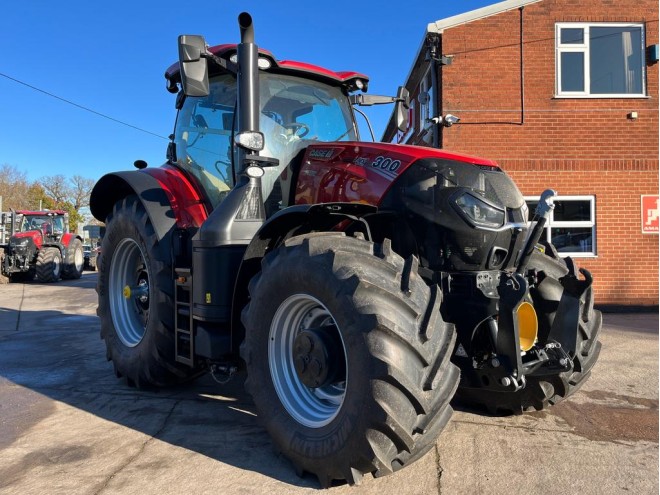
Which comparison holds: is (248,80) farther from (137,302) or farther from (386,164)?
(137,302)

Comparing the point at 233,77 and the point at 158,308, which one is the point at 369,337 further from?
the point at 233,77

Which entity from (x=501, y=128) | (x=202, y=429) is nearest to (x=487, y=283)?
(x=202, y=429)

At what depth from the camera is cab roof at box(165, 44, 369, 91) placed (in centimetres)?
378

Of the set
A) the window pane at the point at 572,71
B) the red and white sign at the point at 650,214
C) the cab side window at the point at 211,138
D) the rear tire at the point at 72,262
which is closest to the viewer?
the cab side window at the point at 211,138

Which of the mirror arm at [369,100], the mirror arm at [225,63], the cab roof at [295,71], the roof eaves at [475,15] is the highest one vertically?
the roof eaves at [475,15]

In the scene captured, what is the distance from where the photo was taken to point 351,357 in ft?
8.05

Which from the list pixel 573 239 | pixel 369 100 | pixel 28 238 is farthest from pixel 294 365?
pixel 28 238

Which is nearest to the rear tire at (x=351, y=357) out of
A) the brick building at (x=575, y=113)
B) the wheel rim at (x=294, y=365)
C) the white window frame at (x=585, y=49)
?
the wheel rim at (x=294, y=365)

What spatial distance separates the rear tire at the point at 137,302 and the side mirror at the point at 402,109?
7.38ft

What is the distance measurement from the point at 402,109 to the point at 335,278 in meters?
2.57

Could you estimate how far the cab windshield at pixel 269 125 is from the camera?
3.87 meters

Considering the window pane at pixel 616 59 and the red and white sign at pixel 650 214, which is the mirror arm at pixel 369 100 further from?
the red and white sign at pixel 650 214

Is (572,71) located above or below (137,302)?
above

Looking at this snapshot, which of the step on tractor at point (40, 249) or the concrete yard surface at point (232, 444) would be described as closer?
the concrete yard surface at point (232, 444)
